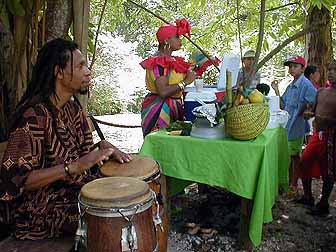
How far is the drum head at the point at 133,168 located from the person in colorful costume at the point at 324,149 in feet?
7.06

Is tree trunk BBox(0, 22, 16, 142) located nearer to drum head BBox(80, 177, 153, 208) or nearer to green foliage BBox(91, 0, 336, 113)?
drum head BBox(80, 177, 153, 208)

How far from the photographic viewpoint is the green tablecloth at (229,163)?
2840 mm

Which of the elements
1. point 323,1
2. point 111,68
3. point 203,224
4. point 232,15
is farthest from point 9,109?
point 111,68

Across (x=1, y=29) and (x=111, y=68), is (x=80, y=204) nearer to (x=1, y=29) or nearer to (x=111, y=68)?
(x=1, y=29)

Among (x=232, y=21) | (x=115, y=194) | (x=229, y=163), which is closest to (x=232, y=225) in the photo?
(x=229, y=163)

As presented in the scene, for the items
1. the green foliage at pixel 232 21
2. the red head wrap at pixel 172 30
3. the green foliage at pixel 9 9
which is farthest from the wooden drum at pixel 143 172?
the green foliage at pixel 232 21

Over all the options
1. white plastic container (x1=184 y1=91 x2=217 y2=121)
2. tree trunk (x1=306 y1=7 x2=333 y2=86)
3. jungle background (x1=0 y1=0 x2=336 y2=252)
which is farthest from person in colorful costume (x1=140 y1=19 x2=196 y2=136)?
tree trunk (x1=306 y1=7 x2=333 y2=86)

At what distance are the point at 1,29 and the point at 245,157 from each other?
81.0 inches

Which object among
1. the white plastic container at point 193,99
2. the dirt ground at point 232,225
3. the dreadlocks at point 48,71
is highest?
the dreadlocks at point 48,71

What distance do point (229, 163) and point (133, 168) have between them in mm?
903

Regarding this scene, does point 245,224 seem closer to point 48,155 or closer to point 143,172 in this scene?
point 143,172

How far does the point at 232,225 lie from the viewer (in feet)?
12.1

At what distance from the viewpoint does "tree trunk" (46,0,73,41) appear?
10.1ft

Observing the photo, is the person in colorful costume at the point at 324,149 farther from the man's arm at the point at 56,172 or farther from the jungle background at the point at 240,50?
the man's arm at the point at 56,172
